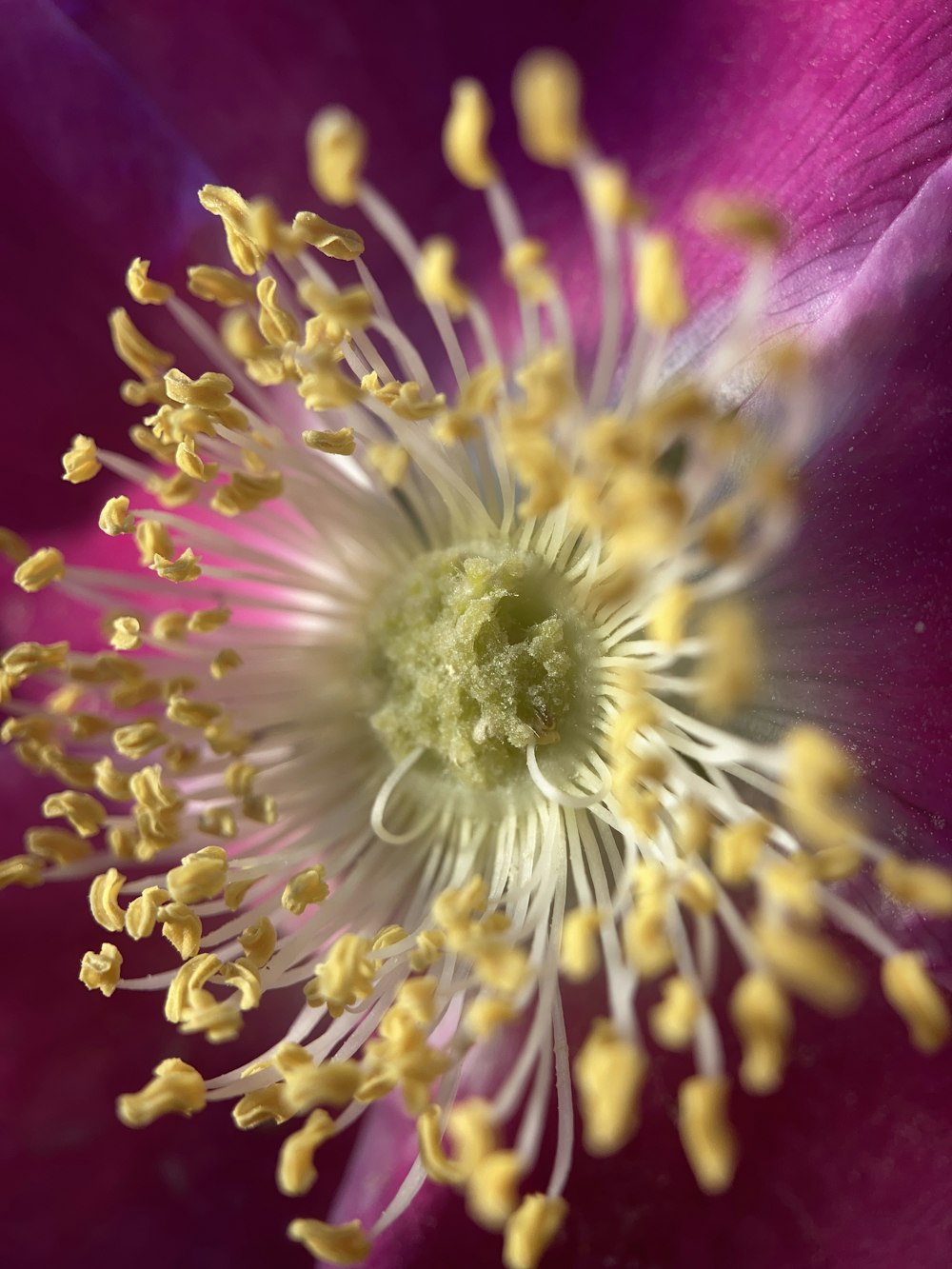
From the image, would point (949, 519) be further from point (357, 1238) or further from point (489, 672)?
point (357, 1238)

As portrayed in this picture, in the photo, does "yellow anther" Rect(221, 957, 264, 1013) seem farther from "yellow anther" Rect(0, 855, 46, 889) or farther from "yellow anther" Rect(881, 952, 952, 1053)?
"yellow anther" Rect(881, 952, 952, 1053)

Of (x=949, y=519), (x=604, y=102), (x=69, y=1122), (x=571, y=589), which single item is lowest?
(x=69, y=1122)

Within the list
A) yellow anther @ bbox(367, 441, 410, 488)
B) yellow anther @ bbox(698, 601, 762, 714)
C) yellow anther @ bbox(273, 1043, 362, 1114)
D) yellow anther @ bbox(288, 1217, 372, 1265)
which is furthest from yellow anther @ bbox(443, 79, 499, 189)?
yellow anther @ bbox(288, 1217, 372, 1265)

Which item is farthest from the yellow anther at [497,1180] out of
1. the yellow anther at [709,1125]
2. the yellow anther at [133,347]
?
the yellow anther at [133,347]

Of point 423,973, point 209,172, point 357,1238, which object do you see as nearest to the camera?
point 357,1238

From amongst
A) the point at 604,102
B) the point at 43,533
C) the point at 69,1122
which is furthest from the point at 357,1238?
the point at 604,102

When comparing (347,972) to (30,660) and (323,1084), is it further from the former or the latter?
(30,660)

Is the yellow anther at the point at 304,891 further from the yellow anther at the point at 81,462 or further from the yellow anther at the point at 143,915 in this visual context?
the yellow anther at the point at 81,462
